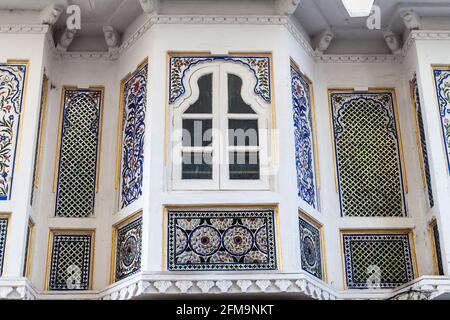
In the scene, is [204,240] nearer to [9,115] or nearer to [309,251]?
[309,251]

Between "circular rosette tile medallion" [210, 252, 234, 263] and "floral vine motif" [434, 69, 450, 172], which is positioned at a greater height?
"floral vine motif" [434, 69, 450, 172]

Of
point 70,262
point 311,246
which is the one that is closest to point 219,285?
point 311,246

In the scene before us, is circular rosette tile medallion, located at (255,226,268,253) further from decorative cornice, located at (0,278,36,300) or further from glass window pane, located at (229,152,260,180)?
decorative cornice, located at (0,278,36,300)

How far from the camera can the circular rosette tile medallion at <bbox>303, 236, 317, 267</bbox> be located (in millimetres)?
7930

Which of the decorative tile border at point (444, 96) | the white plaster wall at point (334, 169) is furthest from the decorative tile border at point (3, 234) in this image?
the decorative tile border at point (444, 96)

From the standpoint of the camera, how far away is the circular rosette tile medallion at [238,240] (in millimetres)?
7652

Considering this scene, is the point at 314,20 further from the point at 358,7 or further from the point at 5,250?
the point at 5,250

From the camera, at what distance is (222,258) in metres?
7.62

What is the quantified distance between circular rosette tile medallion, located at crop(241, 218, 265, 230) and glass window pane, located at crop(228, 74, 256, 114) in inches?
42.5

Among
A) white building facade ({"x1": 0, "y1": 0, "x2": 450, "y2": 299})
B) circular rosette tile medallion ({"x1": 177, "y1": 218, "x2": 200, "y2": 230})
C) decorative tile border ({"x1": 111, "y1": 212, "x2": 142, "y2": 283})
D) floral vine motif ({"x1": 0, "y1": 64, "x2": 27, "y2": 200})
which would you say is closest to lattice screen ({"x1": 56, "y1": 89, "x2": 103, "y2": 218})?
white building facade ({"x1": 0, "y1": 0, "x2": 450, "y2": 299})

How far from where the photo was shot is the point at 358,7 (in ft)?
22.4

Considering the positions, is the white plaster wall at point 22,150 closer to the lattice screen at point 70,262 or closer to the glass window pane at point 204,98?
the lattice screen at point 70,262

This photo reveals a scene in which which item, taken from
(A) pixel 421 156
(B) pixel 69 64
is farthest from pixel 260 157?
(B) pixel 69 64

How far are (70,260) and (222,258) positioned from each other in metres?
1.56
